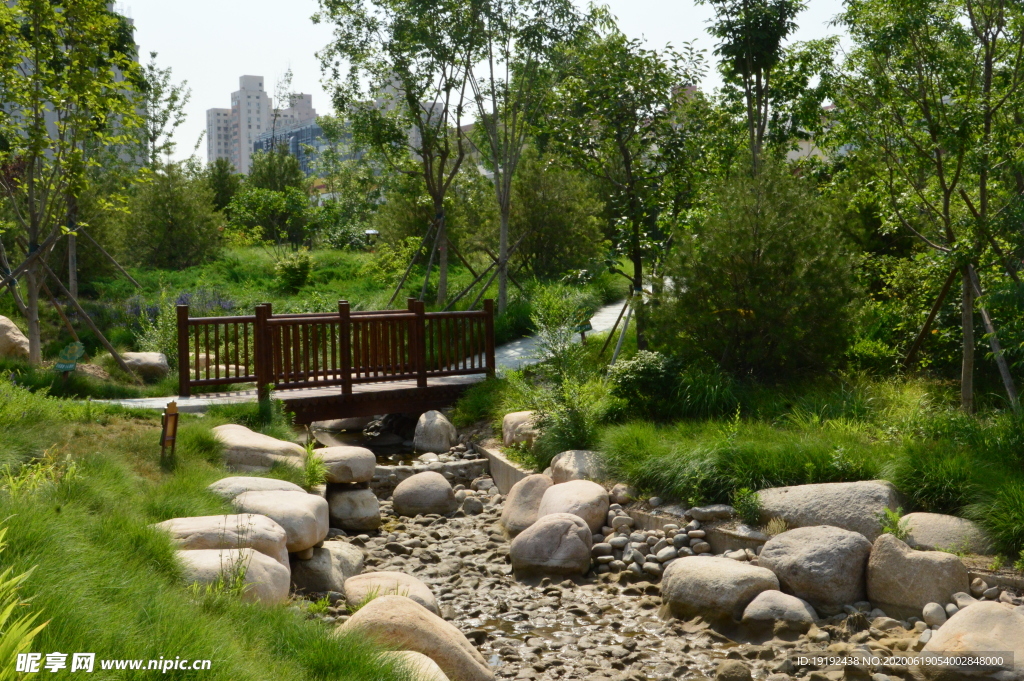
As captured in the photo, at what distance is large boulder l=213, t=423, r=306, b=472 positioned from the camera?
7621 millimetres

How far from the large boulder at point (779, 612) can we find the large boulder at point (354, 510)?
12.6 ft

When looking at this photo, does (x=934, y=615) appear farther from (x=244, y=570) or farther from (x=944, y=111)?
(x=944, y=111)

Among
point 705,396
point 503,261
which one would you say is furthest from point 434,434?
point 503,261

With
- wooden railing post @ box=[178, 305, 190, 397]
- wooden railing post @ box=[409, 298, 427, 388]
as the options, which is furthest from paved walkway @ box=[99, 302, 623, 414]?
wooden railing post @ box=[409, 298, 427, 388]

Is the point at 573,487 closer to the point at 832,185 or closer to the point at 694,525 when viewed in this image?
the point at 694,525

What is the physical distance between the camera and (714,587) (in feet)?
18.0

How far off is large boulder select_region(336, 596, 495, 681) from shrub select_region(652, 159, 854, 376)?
5200 millimetres

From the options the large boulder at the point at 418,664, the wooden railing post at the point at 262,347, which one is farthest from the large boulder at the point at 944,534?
the wooden railing post at the point at 262,347

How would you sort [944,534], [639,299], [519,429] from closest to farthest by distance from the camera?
[944,534], [519,429], [639,299]

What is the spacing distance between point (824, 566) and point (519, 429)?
4409 millimetres

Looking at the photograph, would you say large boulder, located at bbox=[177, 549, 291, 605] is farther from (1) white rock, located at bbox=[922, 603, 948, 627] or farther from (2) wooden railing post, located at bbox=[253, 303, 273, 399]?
(2) wooden railing post, located at bbox=[253, 303, 273, 399]

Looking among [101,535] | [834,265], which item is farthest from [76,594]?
[834,265]

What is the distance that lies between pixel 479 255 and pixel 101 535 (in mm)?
17282

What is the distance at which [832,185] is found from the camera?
31.2ft
